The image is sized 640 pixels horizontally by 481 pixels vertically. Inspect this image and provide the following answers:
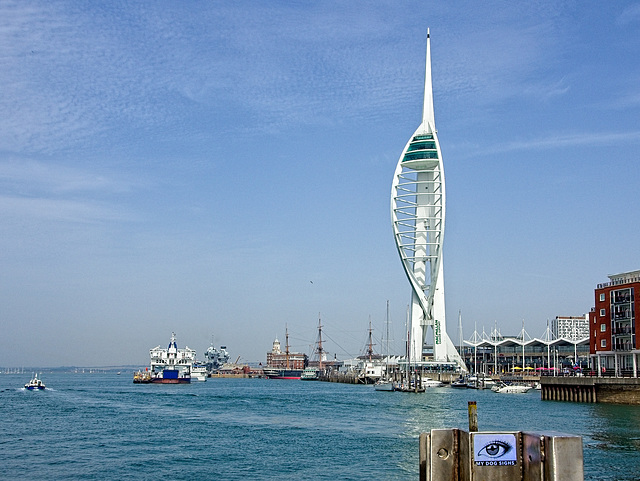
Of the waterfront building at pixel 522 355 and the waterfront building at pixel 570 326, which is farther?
the waterfront building at pixel 570 326

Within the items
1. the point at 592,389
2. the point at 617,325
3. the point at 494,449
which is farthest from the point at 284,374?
the point at 494,449

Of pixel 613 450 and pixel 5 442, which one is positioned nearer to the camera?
pixel 613 450

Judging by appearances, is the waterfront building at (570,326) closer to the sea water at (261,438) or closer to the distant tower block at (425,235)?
the distant tower block at (425,235)

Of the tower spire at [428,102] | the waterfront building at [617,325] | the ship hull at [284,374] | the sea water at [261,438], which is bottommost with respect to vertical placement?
the ship hull at [284,374]

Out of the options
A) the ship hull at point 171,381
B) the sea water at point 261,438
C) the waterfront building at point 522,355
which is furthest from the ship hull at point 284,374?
the sea water at point 261,438

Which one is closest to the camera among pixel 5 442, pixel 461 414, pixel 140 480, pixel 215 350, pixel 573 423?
pixel 140 480

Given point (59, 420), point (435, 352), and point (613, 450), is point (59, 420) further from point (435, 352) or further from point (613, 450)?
point (435, 352)

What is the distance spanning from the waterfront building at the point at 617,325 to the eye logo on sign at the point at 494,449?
1865 inches

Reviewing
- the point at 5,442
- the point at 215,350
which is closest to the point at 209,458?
the point at 5,442

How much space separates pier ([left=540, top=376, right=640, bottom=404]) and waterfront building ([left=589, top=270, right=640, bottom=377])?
10.5 ft

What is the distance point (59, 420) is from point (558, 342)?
9671 cm

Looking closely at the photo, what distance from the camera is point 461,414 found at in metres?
46.0

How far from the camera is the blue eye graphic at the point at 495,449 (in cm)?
1109

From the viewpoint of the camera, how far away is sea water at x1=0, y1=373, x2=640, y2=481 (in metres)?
23.0
